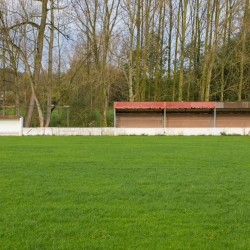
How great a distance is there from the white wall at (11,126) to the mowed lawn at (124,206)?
15.6m

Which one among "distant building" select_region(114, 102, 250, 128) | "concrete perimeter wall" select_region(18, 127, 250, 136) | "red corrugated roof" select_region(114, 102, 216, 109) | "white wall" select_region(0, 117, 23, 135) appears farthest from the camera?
"distant building" select_region(114, 102, 250, 128)

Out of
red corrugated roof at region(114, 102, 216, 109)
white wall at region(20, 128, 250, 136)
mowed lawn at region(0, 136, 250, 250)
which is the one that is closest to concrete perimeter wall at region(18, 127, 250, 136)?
white wall at region(20, 128, 250, 136)

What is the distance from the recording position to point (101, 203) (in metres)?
6.06

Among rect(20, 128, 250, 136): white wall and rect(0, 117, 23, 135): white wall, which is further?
rect(20, 128, 250, 136): white wall

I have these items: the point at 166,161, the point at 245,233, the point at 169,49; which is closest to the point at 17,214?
the point at 245,233

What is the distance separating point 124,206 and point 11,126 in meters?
21.8

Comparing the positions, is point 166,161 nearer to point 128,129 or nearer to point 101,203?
point 101,203

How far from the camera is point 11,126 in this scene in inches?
998

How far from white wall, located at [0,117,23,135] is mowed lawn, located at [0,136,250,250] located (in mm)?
15554

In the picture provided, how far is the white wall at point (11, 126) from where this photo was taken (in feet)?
82.9

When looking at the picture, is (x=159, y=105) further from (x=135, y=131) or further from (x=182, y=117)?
(x=135, y=131)

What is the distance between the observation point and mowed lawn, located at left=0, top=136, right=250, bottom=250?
436 cm

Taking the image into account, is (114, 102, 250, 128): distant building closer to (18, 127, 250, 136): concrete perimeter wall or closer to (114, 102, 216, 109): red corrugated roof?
(114, 102, 216, 109): red corrugated roof

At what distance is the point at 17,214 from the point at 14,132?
21324mm
